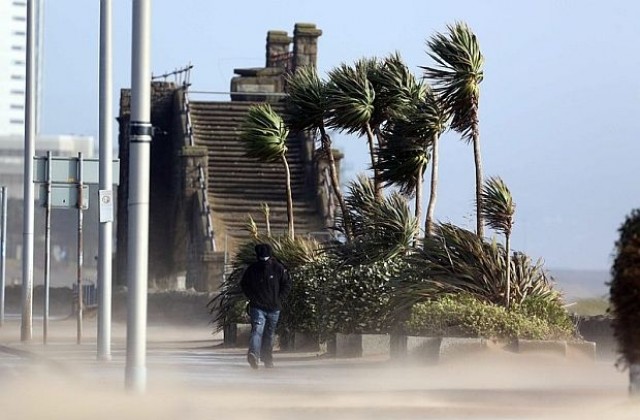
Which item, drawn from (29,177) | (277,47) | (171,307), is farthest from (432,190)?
(277,47)

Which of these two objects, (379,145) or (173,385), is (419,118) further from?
(173,385)

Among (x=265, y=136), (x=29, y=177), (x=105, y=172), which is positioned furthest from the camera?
(x=29, y=177)

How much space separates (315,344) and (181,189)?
20.1m

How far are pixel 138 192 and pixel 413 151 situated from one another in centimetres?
1022

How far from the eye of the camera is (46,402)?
16.3 m

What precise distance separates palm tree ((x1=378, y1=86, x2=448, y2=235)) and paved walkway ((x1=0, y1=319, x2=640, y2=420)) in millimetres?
3466

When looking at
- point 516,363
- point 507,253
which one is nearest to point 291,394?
point 516,363

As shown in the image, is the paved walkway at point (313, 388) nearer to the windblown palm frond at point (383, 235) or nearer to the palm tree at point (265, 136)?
the windblown palm frond at point (383, 235)

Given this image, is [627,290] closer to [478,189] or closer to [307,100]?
[478,189]

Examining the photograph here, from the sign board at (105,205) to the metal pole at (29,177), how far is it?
22.6ft

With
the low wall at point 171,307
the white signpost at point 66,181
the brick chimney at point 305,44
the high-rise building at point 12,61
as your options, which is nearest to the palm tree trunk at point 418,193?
the white signpost at point 66,181

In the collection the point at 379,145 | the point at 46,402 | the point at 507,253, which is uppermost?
the point at 379,145

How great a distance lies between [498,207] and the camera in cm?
2322

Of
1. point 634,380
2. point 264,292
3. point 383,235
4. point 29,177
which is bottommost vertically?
point 634,380
